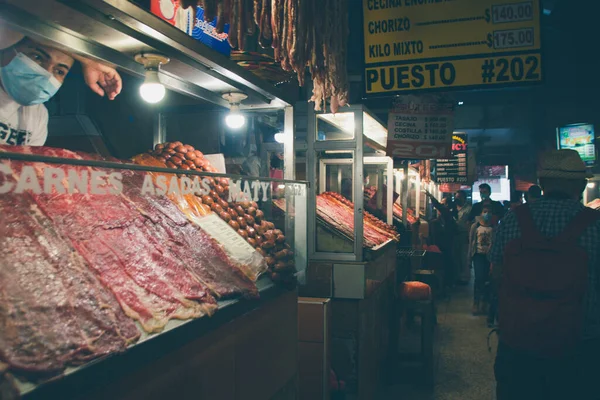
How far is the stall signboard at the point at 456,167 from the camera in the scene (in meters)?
15.2

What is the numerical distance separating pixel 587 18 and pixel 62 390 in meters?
16.0

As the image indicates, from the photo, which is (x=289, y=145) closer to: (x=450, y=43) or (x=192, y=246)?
(x=192, y=246)

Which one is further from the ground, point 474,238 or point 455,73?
point 455,73

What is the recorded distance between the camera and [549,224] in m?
3.50

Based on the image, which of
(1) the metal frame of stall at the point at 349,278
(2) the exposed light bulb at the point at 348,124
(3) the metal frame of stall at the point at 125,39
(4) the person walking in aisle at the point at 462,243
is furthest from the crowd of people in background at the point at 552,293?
(4) the person walking in aisle at the point at 462,243

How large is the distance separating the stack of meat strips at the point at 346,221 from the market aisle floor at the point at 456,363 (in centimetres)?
197

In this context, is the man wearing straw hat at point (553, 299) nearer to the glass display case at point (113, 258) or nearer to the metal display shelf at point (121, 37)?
the glass display case at point (113, 258)

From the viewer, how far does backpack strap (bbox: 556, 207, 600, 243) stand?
3.30 m

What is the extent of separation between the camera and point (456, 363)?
24.0 feet

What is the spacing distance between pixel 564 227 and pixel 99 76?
3387 millimetres

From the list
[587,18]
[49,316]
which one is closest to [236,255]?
[49,316]

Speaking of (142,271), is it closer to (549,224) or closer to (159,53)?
(159,53)

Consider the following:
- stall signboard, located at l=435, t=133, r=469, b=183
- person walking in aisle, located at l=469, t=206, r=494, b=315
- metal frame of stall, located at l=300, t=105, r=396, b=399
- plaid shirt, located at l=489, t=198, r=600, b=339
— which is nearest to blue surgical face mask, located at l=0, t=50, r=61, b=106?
metal frame of stall, located at l=300, t=105, r=396, b=399

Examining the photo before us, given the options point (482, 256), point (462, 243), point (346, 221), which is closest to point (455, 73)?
point (346, 221)
